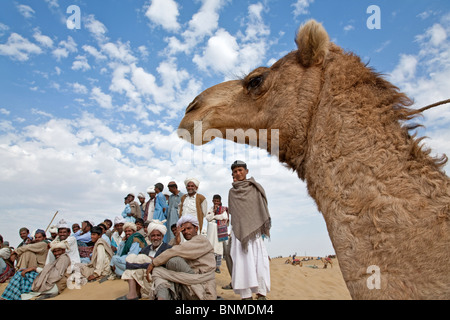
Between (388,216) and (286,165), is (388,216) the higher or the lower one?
the lower one

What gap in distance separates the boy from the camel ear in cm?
354

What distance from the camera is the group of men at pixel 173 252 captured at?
5.43 m

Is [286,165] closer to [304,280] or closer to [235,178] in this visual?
[235,178]

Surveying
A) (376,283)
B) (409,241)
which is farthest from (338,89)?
(376,283)

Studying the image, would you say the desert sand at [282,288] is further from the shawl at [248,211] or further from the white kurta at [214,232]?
the shawl at [248,211]

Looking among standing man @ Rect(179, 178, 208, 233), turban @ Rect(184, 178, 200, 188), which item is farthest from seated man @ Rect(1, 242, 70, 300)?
turban @ Rect(184, 178, 200, 188)

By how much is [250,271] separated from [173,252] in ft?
4.72

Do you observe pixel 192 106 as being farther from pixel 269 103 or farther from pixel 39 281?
pixel 39 281

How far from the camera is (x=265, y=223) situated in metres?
5.45

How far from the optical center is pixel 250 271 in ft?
17.7

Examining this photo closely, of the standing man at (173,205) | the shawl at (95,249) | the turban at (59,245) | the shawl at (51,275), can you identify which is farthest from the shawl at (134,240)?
the turban at (59,245)

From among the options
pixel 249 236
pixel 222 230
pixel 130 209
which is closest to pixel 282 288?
pixel 222 230

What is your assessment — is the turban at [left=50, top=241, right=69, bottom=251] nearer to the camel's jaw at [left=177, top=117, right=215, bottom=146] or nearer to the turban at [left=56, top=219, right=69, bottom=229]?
the turban at [left=56, top=219, right=69, bottom=229]
